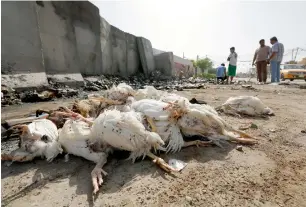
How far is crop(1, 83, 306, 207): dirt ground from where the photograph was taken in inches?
53.7

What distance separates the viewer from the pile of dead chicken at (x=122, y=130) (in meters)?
1.80

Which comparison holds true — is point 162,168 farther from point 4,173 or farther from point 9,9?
point 9,9

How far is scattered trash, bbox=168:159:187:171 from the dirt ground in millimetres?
40

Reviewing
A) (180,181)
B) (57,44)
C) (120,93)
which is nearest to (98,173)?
(180,181)

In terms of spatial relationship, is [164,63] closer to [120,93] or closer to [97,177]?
[120,93]

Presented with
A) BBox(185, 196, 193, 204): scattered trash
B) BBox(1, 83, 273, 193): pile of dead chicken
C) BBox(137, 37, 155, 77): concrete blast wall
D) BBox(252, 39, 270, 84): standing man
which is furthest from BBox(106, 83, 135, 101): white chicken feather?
BBox(137, 37, 155, 77): concrete blast wall

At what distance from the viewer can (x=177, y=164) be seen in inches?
69.8

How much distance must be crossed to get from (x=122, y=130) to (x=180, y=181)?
1.97 feet

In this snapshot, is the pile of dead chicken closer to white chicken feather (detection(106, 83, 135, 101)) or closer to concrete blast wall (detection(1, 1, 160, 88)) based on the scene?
white chicken feather (detection(106, 83, 135, 101))

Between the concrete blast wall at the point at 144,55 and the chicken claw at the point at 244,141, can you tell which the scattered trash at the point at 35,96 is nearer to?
the chicken claw at the point at 244,141

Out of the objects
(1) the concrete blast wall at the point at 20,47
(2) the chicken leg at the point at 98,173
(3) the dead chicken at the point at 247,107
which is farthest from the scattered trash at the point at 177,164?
(1) the concrete blast wall at the point at 20,47

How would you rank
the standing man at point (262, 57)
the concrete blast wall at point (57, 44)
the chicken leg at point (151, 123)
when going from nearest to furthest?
the chicken leg at point (151, 123)
the concrete blast wall at point (57, 44)
the standing man at point (262, 57)

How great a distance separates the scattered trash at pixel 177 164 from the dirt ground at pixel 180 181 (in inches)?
1.6

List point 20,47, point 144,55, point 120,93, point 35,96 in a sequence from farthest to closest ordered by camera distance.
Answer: point 144,55 → point 20,47 → point 35,96 → point 120,93
